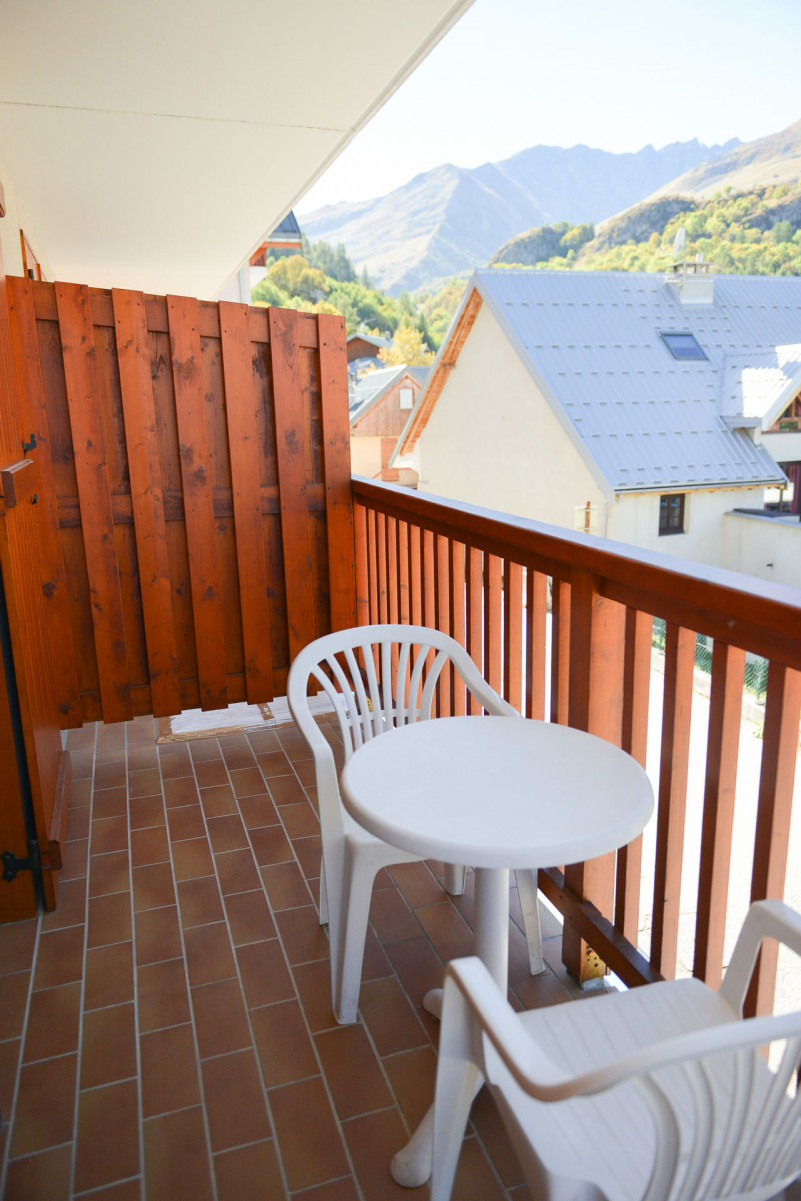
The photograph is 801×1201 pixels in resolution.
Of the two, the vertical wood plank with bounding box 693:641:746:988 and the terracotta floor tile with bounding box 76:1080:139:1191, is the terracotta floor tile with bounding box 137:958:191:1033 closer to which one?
the terracotta floor tile with bounding box 76:1080:139:1191

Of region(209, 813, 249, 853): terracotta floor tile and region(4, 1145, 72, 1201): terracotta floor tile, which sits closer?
region(4, 1145, 72, 1201): terracotta floor tile

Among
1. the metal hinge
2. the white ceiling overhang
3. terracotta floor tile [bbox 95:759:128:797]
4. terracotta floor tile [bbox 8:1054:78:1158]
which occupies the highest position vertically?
the white ceiling overhang

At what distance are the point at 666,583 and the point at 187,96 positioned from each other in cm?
310

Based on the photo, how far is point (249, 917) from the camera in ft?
7.68

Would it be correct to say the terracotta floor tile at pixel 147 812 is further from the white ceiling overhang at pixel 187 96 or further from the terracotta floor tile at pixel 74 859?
the white ceiling overhang at pixel 187 96

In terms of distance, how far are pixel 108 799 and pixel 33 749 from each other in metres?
0.79

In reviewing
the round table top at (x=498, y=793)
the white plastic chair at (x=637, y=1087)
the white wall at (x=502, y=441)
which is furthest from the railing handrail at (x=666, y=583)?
the white wall at (x=502, y=441)

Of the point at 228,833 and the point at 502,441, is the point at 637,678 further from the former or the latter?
the point at 502,441

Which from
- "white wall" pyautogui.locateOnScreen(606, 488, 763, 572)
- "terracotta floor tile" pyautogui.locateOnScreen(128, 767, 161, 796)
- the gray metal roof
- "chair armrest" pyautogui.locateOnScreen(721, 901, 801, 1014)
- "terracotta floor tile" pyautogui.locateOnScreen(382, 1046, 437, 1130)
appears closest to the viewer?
"chair armrest" pyautogui.locateOnScreen(721, 901, 801, 1014)

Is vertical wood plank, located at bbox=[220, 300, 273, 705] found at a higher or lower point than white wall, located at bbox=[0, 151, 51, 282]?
lower

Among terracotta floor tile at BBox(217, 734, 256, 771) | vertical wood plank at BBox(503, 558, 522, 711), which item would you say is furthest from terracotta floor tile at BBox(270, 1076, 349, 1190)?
terracotta floor tile at BBox(217, 734, 256, 771)

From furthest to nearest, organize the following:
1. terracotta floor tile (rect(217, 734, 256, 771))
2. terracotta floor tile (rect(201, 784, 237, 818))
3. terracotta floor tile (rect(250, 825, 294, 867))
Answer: terracotta floor tile (rect(217, 734, 256, 771)) < terracotta floor tile (rect(201, 784, 237, 818)) < terracotta floor tile (rect(250, 825, 294, 867))

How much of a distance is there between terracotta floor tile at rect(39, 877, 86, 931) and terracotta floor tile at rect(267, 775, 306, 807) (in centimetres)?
75

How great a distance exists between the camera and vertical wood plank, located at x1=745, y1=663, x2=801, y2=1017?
1.29 m
